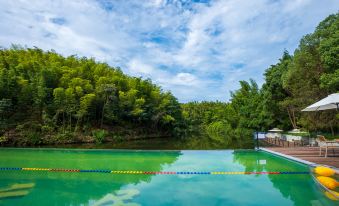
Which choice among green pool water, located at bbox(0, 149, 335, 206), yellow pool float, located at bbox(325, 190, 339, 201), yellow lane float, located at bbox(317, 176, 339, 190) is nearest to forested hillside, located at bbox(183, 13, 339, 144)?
green pool water, located at bbox(0, 149, 335, 206)

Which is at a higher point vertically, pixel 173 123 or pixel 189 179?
pixel 173 123

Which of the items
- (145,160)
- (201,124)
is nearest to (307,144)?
(145,160)

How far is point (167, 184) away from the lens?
19.6 ft

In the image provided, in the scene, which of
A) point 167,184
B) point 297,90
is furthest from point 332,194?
point 297,90

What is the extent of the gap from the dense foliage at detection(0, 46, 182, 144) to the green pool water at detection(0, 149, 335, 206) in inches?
389

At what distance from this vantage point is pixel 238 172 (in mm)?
7051

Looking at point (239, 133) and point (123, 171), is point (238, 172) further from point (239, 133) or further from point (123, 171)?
point (239, 133)

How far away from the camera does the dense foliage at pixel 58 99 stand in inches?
722

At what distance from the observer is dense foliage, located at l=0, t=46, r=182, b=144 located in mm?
18344

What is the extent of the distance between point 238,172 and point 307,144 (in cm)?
516

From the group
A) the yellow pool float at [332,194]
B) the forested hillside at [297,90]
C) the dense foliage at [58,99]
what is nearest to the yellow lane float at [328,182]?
the yellow pool float at [332,194]

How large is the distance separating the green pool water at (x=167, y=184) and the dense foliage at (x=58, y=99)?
9880 mm

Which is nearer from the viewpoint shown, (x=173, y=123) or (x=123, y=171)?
(x=123, y=171)

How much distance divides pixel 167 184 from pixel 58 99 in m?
15.7
